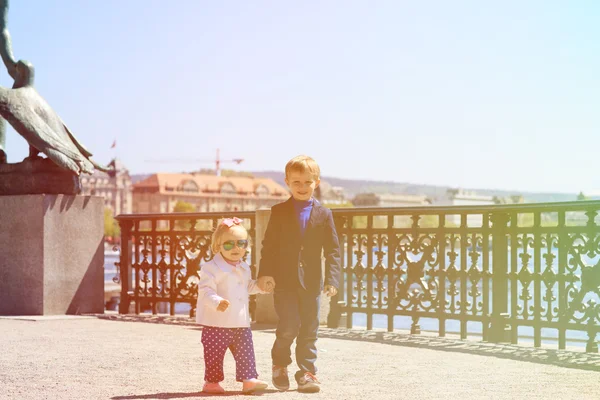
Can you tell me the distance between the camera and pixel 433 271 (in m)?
9.38

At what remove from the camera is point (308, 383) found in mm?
5707

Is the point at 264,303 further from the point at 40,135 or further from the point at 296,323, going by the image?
the point at 296,323

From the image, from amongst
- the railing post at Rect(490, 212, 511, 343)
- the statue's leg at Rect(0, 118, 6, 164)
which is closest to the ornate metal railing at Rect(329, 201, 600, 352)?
the railing post at Rect(490, 212, 511, 343)

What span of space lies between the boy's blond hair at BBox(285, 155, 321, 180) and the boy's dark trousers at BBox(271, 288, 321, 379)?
2.46 ft

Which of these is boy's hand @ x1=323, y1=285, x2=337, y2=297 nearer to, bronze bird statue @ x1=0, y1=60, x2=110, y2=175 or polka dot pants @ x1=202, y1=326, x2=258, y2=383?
polka dot pants @ x1=202, y1=326, x2=258, y2=383

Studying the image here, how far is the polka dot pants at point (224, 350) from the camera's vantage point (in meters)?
5.72

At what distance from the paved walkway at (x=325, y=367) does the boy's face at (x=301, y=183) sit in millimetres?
1163

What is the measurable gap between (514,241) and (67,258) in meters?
5.11

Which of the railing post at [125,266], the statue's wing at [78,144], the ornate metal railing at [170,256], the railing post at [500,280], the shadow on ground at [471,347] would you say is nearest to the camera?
the shadow on ground at [471,347]

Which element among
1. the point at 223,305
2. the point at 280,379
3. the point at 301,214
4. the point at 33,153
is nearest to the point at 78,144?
the point at 33,153

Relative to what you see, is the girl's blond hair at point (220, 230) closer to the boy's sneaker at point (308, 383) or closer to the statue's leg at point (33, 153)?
the boy's sneaker at point (308, 383)

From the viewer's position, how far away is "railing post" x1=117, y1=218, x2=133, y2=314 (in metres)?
11.8

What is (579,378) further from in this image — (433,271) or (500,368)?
(433,271)

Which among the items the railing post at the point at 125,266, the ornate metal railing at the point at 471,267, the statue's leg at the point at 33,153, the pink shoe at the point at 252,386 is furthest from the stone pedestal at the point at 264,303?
the pink shoe at the point at 252,386
